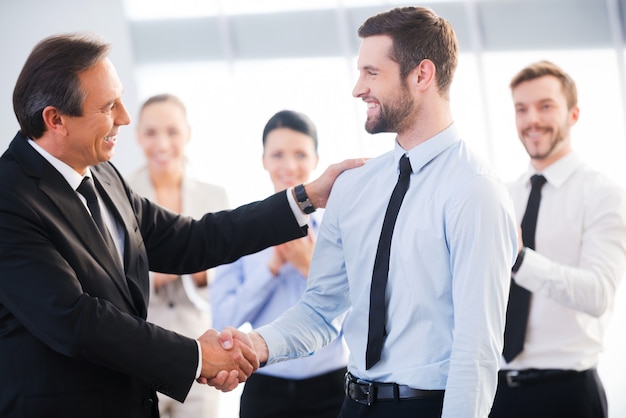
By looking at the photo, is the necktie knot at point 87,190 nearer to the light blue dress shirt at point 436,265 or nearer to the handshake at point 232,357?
the handshake at point 232,357

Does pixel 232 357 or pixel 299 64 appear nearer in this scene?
pixel 232 357

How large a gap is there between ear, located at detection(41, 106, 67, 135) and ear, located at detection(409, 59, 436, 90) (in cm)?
96

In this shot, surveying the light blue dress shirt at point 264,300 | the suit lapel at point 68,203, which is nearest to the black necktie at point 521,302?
the light blue dress shirt at point 264,300

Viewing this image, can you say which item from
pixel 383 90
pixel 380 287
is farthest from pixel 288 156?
pixel 380 287

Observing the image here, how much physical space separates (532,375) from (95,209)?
1.78 meters

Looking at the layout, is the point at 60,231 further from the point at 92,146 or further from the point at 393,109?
the point at 393,109

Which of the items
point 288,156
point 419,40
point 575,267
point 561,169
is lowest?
point 575,267

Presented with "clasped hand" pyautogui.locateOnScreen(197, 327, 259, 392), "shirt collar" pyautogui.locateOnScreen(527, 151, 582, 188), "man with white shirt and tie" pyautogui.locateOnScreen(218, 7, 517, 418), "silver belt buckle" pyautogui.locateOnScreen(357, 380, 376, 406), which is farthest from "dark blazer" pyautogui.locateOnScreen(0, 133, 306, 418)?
"shirt collar" pyautogui.locateOnScreen(527, 151, 582, 188)

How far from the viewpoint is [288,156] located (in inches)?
133

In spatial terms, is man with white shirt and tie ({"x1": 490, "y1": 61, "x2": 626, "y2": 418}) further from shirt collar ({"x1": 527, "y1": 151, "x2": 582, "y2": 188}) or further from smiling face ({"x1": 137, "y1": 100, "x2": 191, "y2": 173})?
smiling face ({"x1": 137, "y1": 100, "x2": 191, "y2": 173})

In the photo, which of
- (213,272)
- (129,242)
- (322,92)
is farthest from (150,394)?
(322,92)

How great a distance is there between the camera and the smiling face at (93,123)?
2.32 meters

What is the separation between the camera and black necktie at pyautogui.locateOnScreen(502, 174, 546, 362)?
3.22 m

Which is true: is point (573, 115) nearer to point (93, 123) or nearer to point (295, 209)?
point (295, 209)
